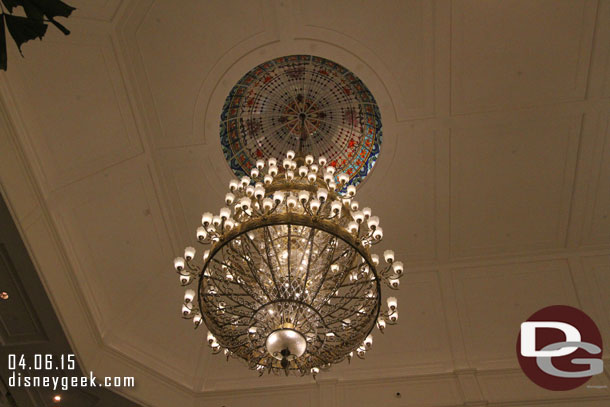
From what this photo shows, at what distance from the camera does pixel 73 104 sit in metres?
5.99

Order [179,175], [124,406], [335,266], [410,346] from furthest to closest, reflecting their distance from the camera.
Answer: [410,346]
[179,175]
[124,406]
[335,266]

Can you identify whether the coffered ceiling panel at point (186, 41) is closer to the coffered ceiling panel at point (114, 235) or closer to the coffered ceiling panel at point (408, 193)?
the coffered ceiling panel at point (114, 235)

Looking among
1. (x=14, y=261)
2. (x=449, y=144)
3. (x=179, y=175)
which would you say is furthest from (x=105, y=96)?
(x=449, y=144)

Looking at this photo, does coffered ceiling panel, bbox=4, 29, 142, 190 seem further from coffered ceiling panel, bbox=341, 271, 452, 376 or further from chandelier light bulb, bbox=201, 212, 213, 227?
coffered ceiling panel, bbox=341, 271, 452, 376

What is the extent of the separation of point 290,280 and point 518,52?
15.3 ft

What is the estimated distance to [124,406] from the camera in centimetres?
699

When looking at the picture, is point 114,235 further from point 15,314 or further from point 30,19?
point 30,19

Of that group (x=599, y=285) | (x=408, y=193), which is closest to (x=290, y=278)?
(x=408, y=193)

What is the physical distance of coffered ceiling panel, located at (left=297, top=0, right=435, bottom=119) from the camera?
240 inches

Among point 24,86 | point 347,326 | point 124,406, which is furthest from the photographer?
point 124,406

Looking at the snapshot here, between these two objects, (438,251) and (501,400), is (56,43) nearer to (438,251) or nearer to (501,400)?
(438,251)

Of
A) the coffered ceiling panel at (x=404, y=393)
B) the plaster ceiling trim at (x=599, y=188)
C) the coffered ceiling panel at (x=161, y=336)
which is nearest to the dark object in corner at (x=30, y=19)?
the coffered ceiling panel at (x=161, y=336)

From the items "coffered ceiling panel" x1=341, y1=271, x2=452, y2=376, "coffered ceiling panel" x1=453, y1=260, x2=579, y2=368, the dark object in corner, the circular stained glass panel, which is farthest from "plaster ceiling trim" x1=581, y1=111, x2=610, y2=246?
the dark object in corner

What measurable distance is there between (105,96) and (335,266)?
4067 millimetres
